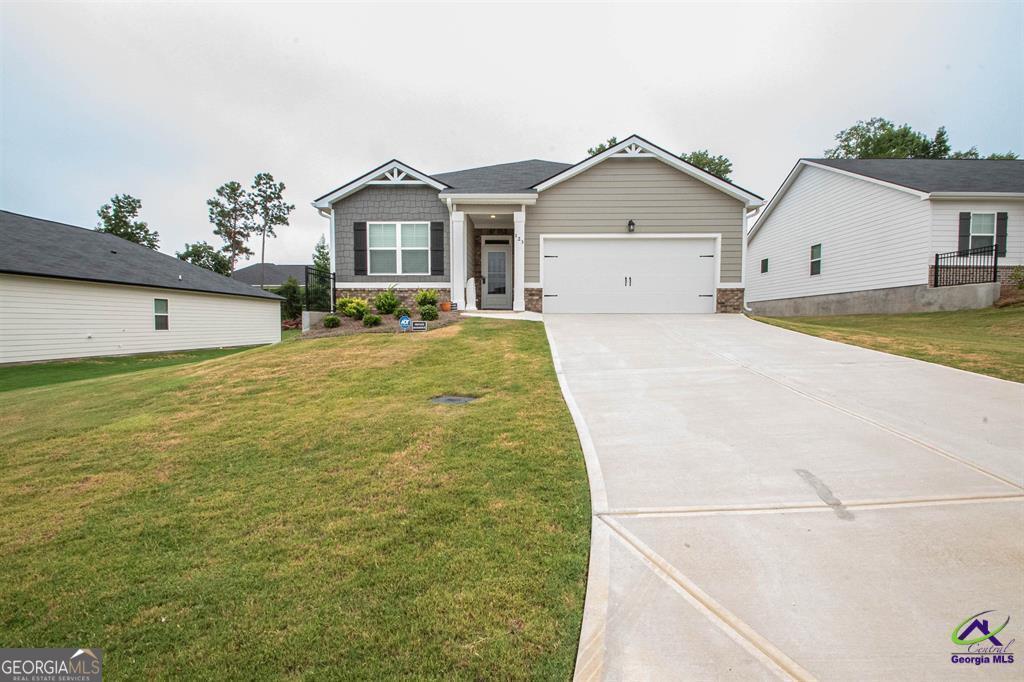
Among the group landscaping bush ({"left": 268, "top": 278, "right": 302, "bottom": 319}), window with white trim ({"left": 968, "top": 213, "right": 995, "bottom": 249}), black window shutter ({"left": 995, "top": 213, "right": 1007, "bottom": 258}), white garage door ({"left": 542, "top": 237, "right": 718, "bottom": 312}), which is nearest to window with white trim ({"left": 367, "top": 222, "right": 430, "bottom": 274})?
white garage door ({"left": 542, "top": 237, "right": 718, "bottom": 312})

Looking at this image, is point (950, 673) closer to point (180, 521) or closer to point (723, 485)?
point (723, 485)

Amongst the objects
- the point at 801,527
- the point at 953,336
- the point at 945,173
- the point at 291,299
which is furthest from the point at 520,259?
the point at 291,299

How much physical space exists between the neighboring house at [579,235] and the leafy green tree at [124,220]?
39602 mm

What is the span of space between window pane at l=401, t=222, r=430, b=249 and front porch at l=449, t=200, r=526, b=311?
0.92m

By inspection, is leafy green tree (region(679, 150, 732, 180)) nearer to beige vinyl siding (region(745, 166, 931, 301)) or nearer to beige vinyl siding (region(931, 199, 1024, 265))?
beige vinyl siding (region(745, 166, 931, 301))

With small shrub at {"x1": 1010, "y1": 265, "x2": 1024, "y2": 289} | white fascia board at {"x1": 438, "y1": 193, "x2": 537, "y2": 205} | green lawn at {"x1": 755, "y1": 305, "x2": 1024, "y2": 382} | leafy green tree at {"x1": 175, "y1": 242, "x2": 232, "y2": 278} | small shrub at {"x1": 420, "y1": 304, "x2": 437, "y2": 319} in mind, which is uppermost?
leafy green tree at {"x1": 175, "y1": 242, "x2": 232, "y2": 278}

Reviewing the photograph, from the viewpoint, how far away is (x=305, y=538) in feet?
8.79

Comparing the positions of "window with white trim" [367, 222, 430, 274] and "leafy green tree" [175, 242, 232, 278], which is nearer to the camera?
"window with white trim" [367, 222, 430, 274]

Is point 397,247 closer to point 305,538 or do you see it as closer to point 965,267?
point 305,538

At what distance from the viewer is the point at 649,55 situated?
15.4 meters

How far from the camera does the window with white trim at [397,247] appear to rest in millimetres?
13344

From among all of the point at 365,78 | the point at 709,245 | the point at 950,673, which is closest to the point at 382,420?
the point at 950,673

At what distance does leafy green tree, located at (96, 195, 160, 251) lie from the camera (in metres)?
39.7

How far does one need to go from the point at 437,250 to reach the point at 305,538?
11323 mm
